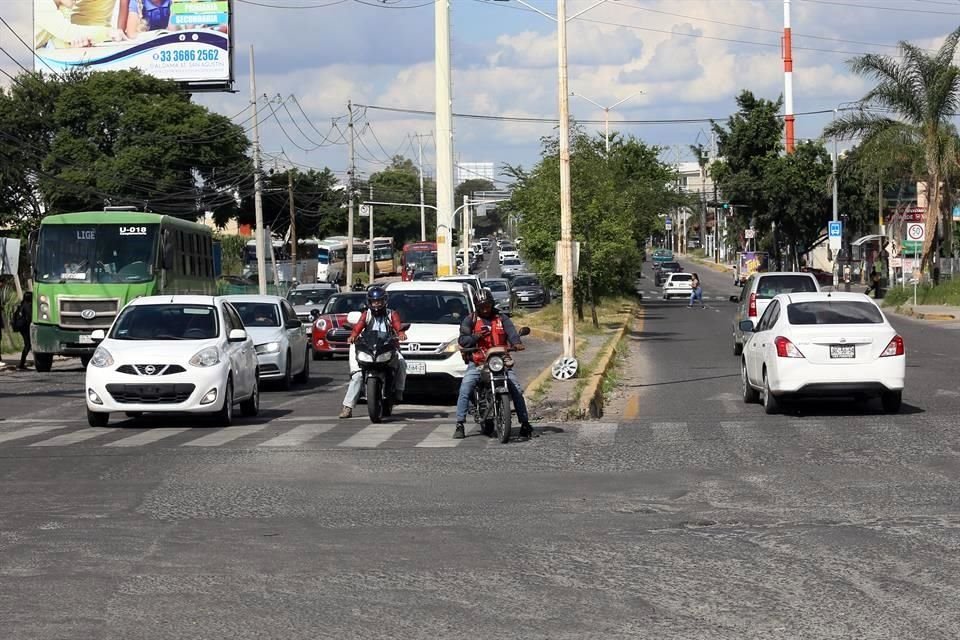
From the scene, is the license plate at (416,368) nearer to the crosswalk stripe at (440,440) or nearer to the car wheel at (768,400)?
the crosswalk stripe at (440,440)

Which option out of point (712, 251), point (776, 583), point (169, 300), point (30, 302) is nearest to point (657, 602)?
point (776, 583)

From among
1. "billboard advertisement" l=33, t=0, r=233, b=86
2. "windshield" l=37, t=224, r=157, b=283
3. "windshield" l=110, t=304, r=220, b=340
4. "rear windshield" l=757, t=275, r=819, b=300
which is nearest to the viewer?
"windshield" l=110, t=304, r=220, b=340

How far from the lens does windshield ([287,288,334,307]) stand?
41875mm

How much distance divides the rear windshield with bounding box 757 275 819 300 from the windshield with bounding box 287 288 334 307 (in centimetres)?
1554

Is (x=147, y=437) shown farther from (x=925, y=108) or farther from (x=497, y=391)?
(x=925, y=108)

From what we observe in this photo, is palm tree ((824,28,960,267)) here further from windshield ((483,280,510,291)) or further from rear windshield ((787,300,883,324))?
rear windshield ((787,300,883,324))

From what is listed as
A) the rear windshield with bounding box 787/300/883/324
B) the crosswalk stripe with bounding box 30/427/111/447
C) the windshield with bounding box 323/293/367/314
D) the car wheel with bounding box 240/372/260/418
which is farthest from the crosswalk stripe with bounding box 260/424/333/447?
the windshield with bounding box 323/293/367/314

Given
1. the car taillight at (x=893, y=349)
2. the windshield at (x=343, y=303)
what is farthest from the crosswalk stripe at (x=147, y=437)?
the windshield at (x=343, y=303)

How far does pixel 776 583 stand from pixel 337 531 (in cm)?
327

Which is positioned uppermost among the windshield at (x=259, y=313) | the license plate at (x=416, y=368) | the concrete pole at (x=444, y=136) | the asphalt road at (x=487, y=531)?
the concrete pole at (x=444, y=136)

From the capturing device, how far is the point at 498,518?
1041 centimetres

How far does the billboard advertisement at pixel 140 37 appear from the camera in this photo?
78250 millimetres

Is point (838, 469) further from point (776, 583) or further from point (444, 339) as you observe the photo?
point (444, 339)

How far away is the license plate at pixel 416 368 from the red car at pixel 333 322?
12787mm
